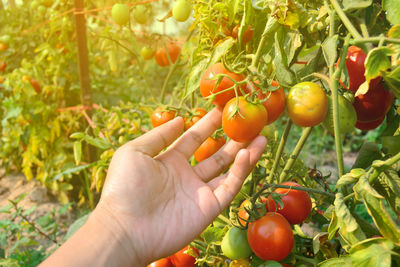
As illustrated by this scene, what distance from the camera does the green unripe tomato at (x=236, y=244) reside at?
777mm

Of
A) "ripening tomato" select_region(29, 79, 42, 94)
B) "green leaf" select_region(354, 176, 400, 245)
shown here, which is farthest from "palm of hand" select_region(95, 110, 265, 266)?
"ripening tomato" select_region(29, 79, 42, 94)

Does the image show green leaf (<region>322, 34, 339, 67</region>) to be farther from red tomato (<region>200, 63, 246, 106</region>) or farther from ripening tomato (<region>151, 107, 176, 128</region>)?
ripening tomato (<region>151, 107, 176, 128</region>)

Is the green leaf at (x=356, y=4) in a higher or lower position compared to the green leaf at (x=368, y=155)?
higher

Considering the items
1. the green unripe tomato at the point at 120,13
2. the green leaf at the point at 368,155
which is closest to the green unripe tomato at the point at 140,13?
the green unripe tomato at the point at 120,13

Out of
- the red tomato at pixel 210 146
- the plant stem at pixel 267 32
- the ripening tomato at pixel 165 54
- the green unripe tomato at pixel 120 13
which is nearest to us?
the plant stem at pixel 267 32

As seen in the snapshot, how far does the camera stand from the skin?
2.57ft

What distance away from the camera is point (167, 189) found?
0.90 m

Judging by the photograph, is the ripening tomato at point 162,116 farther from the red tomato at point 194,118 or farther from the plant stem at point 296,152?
the plant stem at point 296,152

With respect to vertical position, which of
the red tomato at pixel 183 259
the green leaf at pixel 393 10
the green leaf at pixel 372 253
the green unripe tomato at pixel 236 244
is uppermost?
the green leaf at pixel 393 10

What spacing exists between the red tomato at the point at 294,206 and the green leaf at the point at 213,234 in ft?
0.50

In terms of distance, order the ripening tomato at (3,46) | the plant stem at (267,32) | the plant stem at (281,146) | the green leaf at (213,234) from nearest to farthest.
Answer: the plant stem at (267,32) < the plant stem at (281,146) < the green leaf at (213,234) < the ripening tomato at (3,46)

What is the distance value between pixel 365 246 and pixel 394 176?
171 millimetres

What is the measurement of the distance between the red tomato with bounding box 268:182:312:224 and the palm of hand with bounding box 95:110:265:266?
10 centimetres

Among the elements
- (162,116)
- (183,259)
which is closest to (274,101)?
(162,116)
